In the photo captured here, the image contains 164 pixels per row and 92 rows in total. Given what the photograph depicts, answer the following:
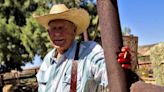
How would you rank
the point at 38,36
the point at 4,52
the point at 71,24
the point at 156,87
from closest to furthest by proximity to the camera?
the point at 156,87 → the point at 71,24 → the point at 38,36 → the point at 4,52

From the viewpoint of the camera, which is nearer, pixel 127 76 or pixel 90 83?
pixel 127 76

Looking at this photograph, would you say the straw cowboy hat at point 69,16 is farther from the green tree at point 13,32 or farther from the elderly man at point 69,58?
the green tree at point 13,32

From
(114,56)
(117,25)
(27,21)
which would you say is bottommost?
(114,56)

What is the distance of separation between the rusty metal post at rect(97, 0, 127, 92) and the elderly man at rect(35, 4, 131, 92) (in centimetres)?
56

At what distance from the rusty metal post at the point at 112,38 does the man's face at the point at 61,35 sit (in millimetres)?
845

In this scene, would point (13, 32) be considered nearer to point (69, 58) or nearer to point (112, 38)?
point (69, 58)

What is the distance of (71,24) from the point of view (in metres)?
3.29

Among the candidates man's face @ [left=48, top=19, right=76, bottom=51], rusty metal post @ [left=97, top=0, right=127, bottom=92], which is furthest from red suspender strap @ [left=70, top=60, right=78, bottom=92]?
rusty metal post @ [left=97, top=0, right=127, bottom=92]

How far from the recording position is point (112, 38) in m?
2.28

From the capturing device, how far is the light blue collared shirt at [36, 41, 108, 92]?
9.67 feet

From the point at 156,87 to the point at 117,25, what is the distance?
0.39 meters

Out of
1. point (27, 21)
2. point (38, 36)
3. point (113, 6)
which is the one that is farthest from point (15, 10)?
point (113, 6)

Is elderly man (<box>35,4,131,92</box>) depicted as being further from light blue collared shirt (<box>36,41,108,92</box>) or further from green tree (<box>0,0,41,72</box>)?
green tree (<box>0,0,41,72</box>)

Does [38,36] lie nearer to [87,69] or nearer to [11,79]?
[11,79]
